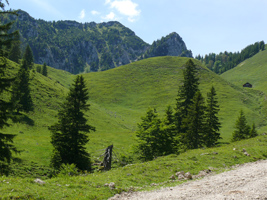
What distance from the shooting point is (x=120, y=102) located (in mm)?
110438

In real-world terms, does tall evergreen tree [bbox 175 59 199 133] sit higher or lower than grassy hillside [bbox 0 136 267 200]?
higher

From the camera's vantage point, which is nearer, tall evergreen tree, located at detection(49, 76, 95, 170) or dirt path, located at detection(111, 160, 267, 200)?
dirt path, located at detection(111, 160, 267, 200)

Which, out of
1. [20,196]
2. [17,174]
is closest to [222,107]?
[17,174]

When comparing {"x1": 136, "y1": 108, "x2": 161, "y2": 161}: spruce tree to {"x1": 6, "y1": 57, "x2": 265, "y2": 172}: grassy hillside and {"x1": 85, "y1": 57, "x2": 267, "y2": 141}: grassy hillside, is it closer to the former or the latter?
{"x1": 6, "y1": 57, "x2": 265, "y2": 172}: grassy hillside

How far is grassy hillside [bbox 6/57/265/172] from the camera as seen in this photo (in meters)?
44.8

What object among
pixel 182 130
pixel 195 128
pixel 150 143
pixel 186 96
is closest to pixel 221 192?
pixel 150 143

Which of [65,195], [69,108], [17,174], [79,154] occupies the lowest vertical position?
[17,174]

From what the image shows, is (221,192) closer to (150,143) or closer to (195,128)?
(150,143)

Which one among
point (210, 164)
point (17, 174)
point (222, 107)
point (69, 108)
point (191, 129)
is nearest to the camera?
point (210, 164)

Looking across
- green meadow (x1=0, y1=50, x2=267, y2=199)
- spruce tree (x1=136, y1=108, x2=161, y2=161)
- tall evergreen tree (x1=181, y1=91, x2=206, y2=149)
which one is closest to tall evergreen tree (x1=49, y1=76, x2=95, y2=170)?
green meadow (x1=0, y1=50, x2=267, y2=199)

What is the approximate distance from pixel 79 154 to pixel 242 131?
145ft

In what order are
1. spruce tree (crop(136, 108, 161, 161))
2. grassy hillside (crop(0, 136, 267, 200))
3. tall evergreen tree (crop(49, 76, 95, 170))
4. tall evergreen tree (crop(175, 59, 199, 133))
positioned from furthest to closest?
1. tall evergreen tree (crop(175, 59, 199, 133))
2. spruce tree (crop(136, 108, 161, 161))
3. tall evergreen tree (crop(49, 76, 95, 170))
4. grassy hillside (crop(0, 136, 267, 200))

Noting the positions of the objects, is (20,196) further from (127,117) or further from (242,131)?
(127,117)

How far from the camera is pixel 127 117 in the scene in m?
89.4
